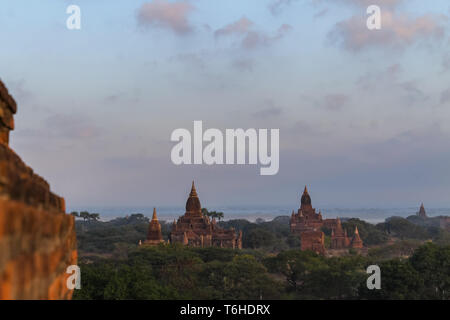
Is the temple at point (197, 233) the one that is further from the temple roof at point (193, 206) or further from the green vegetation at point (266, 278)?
the green vegetation at point (266, 278)

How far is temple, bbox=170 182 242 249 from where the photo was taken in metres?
64.8

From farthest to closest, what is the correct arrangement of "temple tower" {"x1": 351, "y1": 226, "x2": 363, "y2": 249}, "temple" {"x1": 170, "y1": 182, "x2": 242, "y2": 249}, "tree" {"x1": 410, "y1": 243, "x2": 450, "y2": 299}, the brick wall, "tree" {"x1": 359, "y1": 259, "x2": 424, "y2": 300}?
"temple tower" {"x1": 351, "y1": 226, "x2": 363, "y2": 249} → "temple" {"x1": 170, "y1": 182, "x2": 242, "y2": 249} → "tree" {"x1": 410, "y1": 243, "x2": 450, "y2": 299} → "tree" {"x1": 359, "y1": 259, "x2": 424, "y2": 300} → the brick wall

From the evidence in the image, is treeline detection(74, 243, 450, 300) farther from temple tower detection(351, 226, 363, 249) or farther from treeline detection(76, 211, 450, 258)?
temple tower detection(351, 226, 363, 249)

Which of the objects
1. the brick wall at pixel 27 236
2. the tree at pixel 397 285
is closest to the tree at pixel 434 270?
the tree at pixel 397 285

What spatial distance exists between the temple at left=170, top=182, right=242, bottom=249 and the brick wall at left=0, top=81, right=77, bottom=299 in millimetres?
58275

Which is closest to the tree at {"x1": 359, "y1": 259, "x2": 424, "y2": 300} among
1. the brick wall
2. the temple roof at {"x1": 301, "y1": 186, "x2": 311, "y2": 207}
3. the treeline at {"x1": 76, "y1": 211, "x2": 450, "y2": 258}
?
the brick wall

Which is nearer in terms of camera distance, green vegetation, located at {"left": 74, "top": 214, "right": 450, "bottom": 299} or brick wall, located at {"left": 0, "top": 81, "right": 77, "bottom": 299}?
brick wall, located at {"left": 0, "top": 81, "right": 77, "bottom": 299}

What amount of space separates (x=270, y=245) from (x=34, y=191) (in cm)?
7857

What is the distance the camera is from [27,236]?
409cm

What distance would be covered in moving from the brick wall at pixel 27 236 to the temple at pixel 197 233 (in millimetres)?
58275

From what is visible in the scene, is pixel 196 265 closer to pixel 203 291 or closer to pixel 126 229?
pixel 203 291

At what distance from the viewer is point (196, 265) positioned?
3831cm

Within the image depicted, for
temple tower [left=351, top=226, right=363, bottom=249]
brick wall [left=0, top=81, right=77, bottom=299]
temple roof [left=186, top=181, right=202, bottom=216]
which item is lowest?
temple tower [left=351, top=226, right=363, bottom=249]
